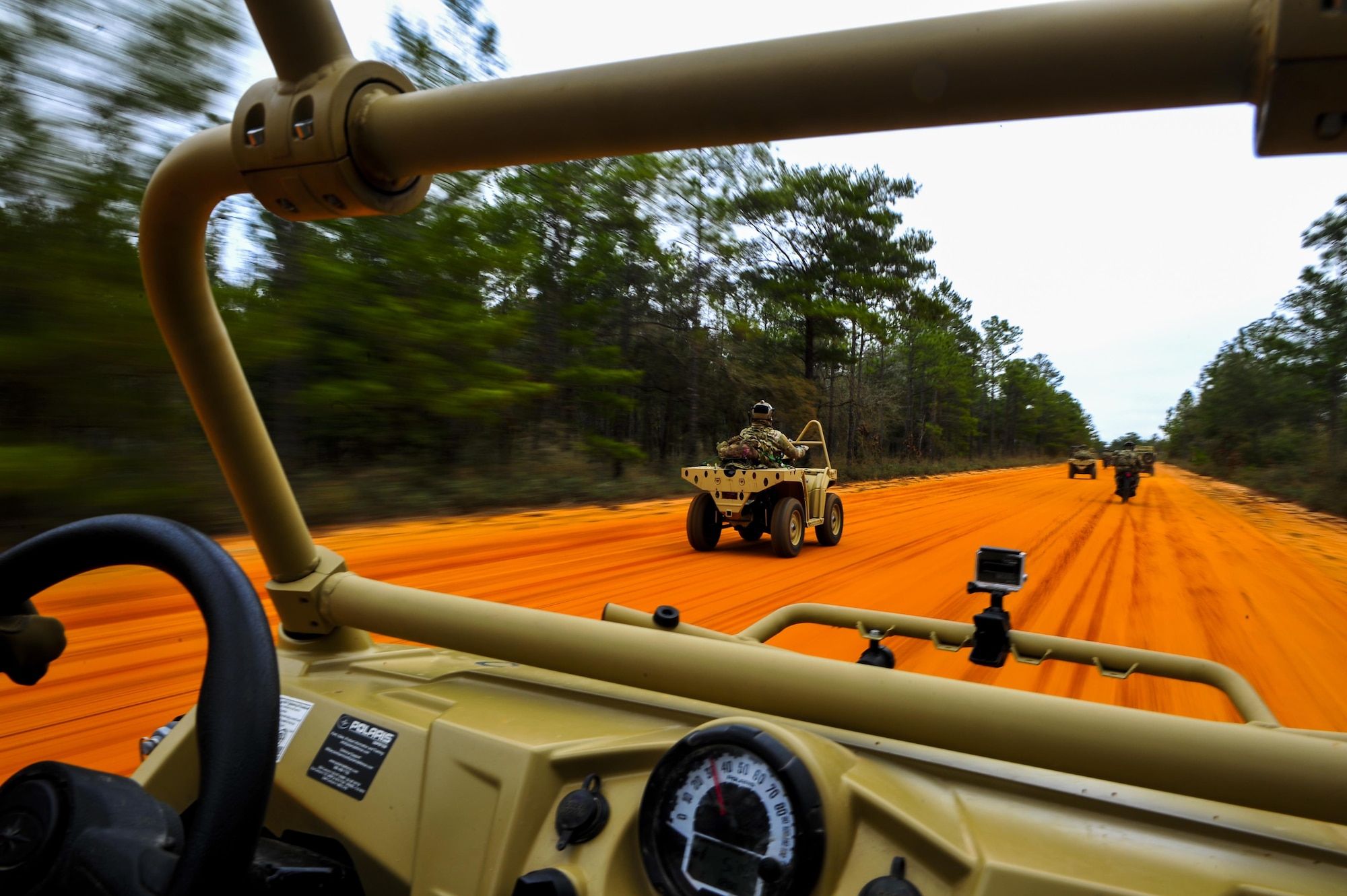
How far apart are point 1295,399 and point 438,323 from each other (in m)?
28.3

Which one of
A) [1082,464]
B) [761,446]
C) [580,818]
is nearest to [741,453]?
[761,446]

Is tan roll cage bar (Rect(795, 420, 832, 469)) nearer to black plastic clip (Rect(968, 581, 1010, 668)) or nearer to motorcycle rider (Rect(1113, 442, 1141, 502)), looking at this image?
black plastic clip (Rect(968, 581, 1010, 668))

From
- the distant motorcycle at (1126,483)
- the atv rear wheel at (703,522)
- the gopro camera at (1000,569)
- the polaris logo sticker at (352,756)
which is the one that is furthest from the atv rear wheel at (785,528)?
the distant motorcycle at (1126,483)

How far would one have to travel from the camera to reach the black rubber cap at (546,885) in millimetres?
933

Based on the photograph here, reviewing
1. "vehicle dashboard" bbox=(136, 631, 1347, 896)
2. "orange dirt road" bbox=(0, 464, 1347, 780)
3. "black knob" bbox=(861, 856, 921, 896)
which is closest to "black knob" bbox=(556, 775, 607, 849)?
"vehicle dashboard" bbox=(136, 631, 1347, 896)

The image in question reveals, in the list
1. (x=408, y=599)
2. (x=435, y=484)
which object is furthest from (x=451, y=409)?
(x=408, y=599)

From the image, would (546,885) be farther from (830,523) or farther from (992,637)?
(830,523)

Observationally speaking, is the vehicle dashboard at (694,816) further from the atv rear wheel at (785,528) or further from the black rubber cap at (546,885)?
the atv rear wheel at (785,528)

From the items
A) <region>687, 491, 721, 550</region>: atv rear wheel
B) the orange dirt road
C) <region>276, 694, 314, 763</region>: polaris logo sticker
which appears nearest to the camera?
<region>276, 694, 314, 763</region>: polaris logo sticker

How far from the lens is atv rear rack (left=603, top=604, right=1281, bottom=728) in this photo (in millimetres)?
1643

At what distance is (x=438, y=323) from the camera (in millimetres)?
12750

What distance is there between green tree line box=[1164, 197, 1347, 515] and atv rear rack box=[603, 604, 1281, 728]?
1794 cm

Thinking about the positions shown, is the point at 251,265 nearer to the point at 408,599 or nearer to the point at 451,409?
the point at 451,409

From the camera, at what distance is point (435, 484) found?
12.1m
